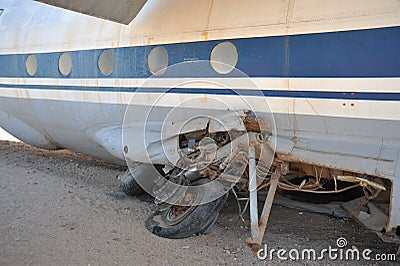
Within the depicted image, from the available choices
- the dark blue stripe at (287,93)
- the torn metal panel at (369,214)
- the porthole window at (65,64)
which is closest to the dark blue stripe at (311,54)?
the dark blue stripe at (287,93)

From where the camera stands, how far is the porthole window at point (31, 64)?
21.9ft

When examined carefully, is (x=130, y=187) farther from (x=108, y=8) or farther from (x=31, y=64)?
(x=31, y=64)

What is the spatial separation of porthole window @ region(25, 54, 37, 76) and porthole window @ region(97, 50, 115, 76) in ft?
4.94

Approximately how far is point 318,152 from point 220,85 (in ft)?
4.10

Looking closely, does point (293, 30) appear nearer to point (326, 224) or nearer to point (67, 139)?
point (326, 224)

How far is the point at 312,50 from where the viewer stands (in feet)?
13.0

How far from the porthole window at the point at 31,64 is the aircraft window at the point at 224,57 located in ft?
11.1

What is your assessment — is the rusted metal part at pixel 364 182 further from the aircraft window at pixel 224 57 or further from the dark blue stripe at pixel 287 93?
the aircraft window at pixel 224 57

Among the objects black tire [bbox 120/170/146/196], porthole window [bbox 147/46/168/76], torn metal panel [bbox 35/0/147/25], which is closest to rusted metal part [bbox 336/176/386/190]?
porthole window [bbox 147/46/168/76]

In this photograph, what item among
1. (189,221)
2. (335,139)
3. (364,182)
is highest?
(335,139)

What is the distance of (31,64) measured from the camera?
6.74 meters

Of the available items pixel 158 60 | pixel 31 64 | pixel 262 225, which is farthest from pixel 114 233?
pixel 31 64

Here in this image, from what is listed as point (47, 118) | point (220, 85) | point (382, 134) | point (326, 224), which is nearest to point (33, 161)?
point (47, 118)

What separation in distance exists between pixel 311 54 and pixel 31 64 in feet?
15.2
